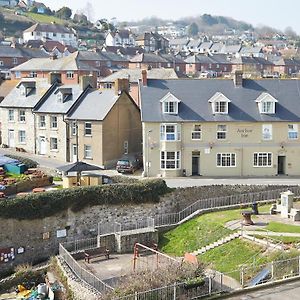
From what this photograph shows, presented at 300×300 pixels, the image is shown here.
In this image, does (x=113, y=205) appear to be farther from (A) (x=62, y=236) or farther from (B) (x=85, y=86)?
(B) (x=85, y=86)

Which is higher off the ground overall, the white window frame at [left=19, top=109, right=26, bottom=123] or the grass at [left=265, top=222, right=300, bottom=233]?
the white window frame at [left=19, top=109, right=26, bottom=123]

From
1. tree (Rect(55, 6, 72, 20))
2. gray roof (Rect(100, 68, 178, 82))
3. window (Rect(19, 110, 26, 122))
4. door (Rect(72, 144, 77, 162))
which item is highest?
tree (Rect(55, 6, 72, 20))

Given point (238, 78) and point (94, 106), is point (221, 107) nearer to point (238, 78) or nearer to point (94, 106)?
point (238, 78)

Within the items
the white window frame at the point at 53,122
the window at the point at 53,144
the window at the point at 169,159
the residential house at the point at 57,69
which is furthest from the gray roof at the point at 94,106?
the residential house at the point at 57,69

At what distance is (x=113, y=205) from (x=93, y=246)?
2.88m

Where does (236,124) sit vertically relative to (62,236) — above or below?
above

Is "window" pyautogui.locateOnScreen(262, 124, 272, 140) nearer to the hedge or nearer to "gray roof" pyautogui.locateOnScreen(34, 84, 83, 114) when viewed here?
the hedge

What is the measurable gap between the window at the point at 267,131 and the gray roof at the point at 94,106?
1124cm

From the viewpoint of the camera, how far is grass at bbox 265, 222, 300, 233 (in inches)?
1196

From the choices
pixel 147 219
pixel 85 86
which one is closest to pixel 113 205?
pixel 147 219

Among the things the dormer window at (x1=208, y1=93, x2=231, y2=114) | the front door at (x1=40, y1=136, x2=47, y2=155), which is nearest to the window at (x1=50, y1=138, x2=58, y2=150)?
the front door at (x1=40, y1=136, x2=47, y2=155)

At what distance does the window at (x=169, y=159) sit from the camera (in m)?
41.2

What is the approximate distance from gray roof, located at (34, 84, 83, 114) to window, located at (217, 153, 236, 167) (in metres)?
13.1

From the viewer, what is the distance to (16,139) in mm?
51188
